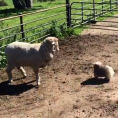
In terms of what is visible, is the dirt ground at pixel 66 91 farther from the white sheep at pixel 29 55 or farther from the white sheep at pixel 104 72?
the white sheep at pixel 29 55

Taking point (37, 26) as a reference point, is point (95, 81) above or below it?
below

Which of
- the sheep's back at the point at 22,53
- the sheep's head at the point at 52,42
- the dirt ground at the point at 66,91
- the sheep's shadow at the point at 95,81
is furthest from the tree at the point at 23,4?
the sheep's head at the point at 52,42

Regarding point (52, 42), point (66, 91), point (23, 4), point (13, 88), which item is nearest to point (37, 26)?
point (13, 88)

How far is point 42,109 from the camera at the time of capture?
638 centimetres

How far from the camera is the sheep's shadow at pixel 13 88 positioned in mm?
7285

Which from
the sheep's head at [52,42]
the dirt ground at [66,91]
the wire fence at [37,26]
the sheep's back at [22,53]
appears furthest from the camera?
the wire fence at [37,26]

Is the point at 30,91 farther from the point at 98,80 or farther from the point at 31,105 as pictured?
the point at 98,80

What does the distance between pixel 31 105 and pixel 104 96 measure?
141 centimetres

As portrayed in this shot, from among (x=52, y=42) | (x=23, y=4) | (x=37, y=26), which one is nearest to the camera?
(x=52, y=42)

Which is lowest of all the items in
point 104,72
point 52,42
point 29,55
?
point 104,72

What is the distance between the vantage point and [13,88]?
752cm

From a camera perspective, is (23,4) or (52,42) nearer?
(52,42)

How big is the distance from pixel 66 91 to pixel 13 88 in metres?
1.18

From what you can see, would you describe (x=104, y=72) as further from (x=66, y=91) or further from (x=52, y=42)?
(x=52, y=42)
